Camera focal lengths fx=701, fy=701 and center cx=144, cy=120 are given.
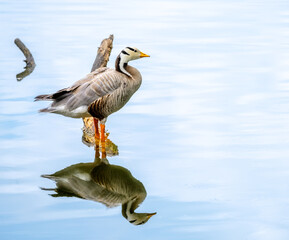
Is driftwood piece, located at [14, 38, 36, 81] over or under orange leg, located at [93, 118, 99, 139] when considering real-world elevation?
over

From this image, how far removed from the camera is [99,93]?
10.9m

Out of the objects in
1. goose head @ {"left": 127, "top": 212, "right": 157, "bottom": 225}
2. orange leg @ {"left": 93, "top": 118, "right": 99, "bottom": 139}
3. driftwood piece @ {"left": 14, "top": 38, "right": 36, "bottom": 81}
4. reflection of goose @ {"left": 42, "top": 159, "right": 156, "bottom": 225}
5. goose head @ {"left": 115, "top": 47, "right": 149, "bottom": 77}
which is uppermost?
driftwood piece @ {"left": 14, "top": 38, "right": 36, "bottom": 81}

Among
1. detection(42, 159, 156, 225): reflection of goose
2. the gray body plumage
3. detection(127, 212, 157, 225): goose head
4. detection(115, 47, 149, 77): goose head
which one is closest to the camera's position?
detection(127, 212, 157, 225): goose head

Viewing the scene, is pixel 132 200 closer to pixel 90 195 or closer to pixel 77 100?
pixel 90 195

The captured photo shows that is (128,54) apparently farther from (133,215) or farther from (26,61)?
(26,61)

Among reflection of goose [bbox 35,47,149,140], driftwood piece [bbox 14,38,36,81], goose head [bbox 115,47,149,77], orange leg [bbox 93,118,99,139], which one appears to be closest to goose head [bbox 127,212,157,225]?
reflection of goose [bbox 35,47,149,140]

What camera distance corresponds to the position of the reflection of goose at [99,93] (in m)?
10.8

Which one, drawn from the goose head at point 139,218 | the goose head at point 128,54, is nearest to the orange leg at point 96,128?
the goose head at point 128,54

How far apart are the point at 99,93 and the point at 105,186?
6.45 feet

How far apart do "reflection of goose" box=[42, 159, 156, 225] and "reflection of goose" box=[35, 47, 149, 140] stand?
38.3 inches

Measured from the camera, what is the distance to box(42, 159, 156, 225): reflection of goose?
8.80 meters

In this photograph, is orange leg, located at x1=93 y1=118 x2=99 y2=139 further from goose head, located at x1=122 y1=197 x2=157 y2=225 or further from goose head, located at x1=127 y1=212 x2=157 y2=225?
goose head, located at x1=127 y1=212 x2=157 y2=225

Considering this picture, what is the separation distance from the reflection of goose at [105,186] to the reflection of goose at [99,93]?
0.97 m

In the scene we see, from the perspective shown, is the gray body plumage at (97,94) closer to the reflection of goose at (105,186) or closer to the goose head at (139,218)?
the reflection of goose at (105,186)
